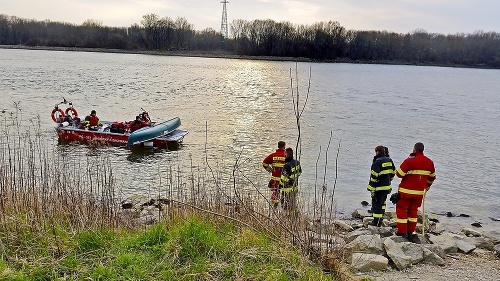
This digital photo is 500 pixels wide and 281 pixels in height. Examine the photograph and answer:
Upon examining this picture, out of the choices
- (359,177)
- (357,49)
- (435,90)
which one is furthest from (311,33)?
(359,177)

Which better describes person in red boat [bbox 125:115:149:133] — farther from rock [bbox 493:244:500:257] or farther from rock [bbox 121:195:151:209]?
rock [bbox 493:244:500:257]

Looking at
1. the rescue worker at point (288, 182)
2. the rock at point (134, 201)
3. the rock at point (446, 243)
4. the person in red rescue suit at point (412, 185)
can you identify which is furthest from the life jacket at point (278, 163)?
the rock at point (134, 201)

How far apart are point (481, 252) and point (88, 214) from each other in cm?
660

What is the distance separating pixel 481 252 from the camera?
7.22 meters

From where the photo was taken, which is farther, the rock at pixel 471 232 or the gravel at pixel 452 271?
the rock at pixel 471 232

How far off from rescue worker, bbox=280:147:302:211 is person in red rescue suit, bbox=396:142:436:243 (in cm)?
191

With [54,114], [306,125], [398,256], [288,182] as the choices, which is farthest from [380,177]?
[54,114]

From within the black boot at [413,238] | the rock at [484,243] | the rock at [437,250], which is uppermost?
the rock at [437,250]

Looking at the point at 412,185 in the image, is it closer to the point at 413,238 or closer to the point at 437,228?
the point at 413,238

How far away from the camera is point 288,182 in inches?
304

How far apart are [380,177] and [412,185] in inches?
33.0

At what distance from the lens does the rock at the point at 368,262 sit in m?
5.37

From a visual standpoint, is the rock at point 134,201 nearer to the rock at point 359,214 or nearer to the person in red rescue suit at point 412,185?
the rock at point 359,214

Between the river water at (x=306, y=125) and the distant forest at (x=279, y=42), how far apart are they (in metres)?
50.5
